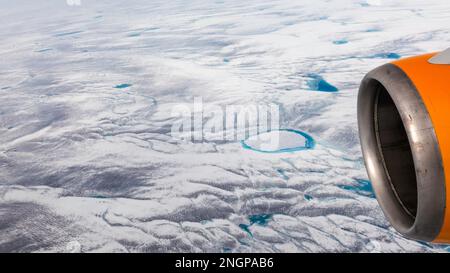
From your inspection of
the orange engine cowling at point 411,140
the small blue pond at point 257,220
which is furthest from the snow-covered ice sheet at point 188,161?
the orange engine cowling at point 411,140

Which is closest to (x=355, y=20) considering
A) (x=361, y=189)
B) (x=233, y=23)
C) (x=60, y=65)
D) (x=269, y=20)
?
(x=269, y=20)

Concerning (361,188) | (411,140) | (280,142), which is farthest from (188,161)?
(411,140)

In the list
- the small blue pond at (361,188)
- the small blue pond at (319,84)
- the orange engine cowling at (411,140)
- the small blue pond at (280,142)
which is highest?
the orange engine cowling at (411,140)

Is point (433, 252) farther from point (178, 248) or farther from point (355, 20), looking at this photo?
point (355, 20)

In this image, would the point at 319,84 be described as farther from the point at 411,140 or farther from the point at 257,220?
the point at 411,140

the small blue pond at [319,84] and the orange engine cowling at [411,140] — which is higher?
the orange engine cowling at [411,140]

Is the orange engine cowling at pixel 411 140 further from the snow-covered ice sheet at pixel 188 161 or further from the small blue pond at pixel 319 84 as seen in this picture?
the small blue pond at pixel 319 84

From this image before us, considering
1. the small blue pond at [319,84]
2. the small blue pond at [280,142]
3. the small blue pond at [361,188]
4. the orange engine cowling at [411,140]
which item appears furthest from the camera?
the small blue pond at [319,84]
